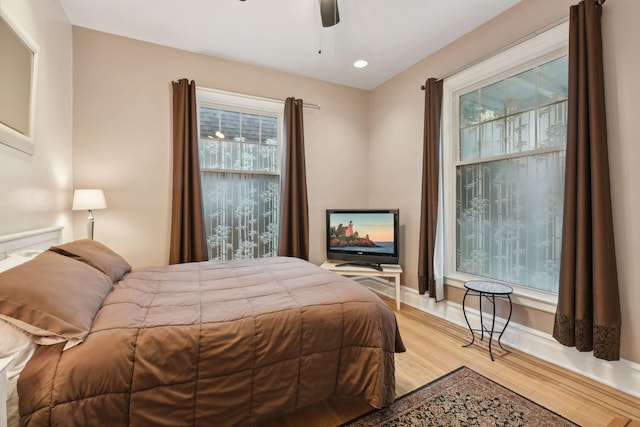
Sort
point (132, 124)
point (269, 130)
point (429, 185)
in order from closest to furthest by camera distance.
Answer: point (132, 124), point (429, 185), point (269, 130)

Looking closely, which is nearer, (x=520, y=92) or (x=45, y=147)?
(x=45, y=147)

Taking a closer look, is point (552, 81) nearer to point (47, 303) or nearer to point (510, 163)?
point (510, 163)

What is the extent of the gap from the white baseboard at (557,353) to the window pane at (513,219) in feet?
1.29

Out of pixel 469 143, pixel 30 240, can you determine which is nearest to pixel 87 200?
pixel 30 240

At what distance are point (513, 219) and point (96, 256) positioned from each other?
10.7 ft

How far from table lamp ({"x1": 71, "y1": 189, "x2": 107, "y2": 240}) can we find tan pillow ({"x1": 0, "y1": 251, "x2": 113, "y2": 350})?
130 cm

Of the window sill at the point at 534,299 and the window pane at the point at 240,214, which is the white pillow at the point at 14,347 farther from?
the window sill at the point at 534,299

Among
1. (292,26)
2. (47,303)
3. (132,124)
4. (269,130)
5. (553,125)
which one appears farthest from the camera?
(269,130)

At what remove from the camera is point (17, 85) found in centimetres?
170

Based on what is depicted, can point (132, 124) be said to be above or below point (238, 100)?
below

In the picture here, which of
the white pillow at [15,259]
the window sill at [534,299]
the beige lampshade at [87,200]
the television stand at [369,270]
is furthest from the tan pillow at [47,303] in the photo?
the window sill at [534,299]

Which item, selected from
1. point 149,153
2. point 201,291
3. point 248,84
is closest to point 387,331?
point 201,291

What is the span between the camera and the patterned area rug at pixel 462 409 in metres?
1.58

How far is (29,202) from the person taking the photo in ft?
6.21
